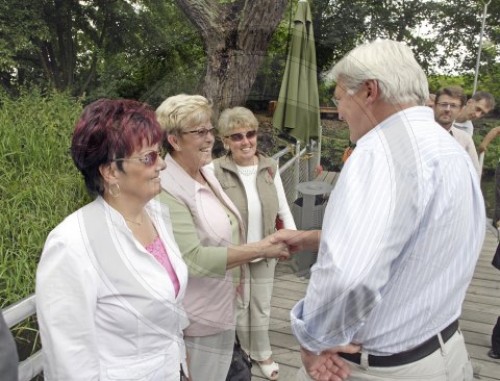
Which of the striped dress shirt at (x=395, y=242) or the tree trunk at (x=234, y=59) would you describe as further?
the tree trunk at (x=234, y=59)

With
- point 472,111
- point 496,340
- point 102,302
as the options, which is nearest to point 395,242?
point 102,302

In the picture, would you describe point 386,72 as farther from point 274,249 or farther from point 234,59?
point 274,249

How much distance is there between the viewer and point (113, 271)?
1058 mm

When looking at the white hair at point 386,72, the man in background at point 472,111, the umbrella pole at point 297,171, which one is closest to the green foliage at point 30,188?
the umbrella pole at point 297,171

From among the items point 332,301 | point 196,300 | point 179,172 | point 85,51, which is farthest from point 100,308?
point 85,51

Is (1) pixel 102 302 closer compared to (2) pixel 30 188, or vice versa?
(1) pixel 102 302

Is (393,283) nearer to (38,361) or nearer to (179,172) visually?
(179,172)

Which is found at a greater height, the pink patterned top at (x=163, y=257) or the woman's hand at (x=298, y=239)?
the woman's hand at (x=298, y=239)

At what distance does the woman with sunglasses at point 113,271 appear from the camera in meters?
1.03

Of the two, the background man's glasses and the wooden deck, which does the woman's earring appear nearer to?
the wooden deck

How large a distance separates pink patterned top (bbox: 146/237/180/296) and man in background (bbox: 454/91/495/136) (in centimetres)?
258

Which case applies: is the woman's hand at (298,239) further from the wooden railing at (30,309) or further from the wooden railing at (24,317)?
the wooden railing at (24,317)

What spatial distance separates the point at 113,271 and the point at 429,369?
2.65ft

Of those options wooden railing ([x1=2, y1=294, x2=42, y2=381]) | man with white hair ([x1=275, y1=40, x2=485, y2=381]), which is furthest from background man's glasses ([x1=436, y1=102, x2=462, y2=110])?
wooden railing ([x1=2, y1=294, x2=42, y2=381])
